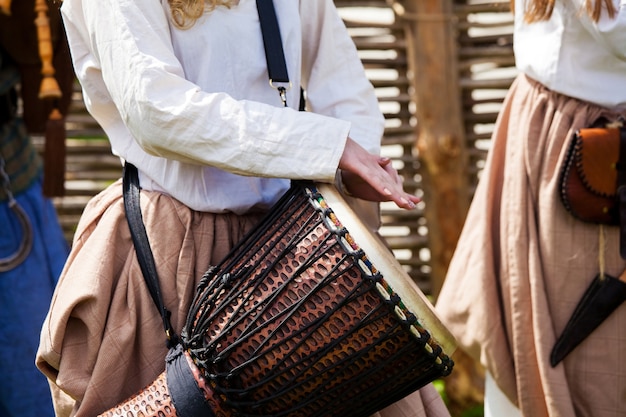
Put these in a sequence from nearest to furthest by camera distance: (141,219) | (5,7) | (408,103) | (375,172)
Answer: (375,172) → (141,219) → (5,7) → (408,103)

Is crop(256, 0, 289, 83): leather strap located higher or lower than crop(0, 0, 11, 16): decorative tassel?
higher

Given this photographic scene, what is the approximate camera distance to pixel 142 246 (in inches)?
83.0

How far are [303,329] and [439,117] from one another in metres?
2.61

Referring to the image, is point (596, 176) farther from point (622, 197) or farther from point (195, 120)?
point (195, 120)

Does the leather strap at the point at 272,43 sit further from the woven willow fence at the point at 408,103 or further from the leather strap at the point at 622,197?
the woven willow fence at the point at 408,103

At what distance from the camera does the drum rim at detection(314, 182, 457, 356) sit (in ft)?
6.19

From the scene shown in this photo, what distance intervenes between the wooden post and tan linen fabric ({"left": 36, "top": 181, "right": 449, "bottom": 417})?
2.35m

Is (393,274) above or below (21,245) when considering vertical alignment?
above

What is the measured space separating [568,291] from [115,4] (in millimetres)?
1434

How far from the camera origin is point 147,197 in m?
2.15

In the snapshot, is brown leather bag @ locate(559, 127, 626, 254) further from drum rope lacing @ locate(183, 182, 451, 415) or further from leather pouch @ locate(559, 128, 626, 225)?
drum rope lacing @ locate(183, 182, 451, 415)

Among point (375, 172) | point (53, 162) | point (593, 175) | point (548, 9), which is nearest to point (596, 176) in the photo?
point (593, 175)

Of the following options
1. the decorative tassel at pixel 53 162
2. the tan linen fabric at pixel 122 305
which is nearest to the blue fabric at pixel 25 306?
the decorative tassel at pixel 53 162

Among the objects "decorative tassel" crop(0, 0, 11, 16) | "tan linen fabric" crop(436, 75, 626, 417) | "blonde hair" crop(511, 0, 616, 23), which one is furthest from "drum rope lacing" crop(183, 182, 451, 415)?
"decorative tassel" crop(0, 0, 11, 16)
